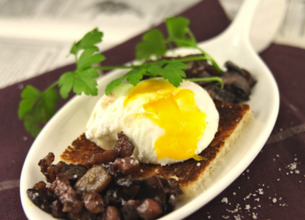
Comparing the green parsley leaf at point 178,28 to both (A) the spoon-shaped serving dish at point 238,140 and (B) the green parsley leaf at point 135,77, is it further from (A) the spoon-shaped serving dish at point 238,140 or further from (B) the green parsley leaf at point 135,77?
(B) the green parsley leaf at point 135,77

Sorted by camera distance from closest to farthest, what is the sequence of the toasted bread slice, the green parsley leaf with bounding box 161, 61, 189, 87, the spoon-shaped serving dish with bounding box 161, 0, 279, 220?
the spoon-shaped serving dish with bounding box 161, 0, 279, 220, the toasted bread slice, the green parsley leaf with bounding box 161, 61, 189, 87

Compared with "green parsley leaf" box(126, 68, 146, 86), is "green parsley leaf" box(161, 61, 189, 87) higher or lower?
lower

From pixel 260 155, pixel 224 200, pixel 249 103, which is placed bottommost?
pixel 260 155

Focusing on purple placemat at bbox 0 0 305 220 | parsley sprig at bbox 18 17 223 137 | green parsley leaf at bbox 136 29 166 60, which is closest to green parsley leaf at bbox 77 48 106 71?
parsley sprig at bbox 18 17 223 137

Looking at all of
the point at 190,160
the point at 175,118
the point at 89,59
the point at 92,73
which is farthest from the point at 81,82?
the point at 190,160

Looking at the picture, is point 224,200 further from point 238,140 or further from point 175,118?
point 175,118

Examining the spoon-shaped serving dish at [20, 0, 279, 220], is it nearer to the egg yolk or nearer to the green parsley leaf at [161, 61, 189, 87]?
the egg yolk

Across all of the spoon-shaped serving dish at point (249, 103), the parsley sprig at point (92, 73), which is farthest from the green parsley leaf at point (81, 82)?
the spoon-shaped serving dish at point (249, 103)
